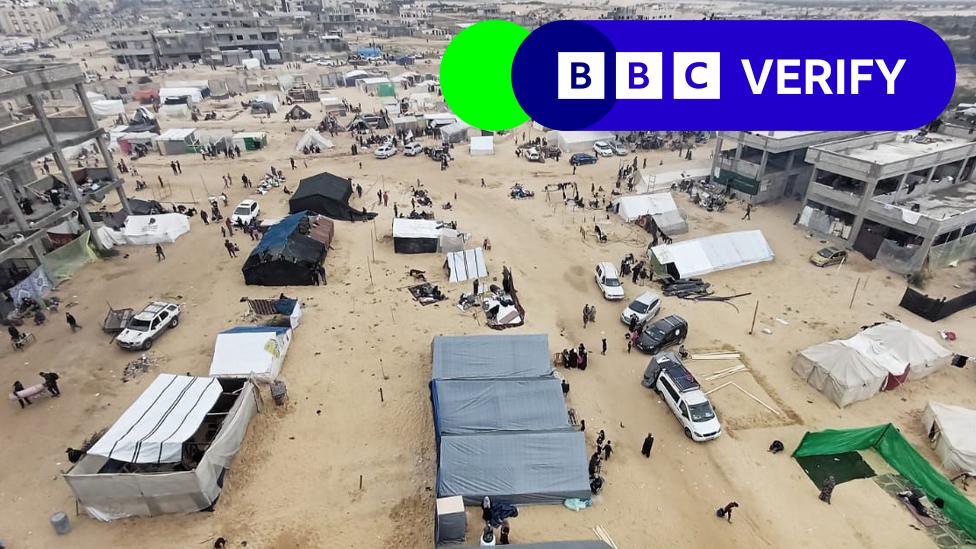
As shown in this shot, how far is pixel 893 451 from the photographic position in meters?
16.1

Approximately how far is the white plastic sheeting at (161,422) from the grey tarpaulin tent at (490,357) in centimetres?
780

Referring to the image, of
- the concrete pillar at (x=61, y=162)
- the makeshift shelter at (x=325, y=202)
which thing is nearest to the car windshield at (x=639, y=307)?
the makeshift shelter at (x=325, y=202)

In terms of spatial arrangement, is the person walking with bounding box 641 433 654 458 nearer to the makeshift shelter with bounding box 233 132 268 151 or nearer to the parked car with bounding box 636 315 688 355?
the parked car with bounding box 636 315 688 355

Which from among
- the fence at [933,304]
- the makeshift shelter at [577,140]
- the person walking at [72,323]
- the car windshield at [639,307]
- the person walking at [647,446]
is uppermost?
the person walking at [72,323]

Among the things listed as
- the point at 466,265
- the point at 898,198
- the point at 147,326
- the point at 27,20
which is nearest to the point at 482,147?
the point at 466,265

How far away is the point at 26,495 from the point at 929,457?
95.6 ft

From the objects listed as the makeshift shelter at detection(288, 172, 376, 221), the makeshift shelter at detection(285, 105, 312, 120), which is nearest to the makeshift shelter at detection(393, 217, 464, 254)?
the makeshift shelter at detection(288, 172, 376, 221)

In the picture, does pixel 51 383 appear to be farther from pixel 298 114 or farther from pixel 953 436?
pixel 298 114

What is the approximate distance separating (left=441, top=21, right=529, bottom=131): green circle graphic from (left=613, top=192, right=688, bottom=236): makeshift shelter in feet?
41.2

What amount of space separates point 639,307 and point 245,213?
26404mm

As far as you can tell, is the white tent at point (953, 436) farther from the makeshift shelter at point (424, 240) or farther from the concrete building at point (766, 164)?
the makeshift shelter at point (424, 240)

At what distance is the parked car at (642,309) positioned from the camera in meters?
23.3

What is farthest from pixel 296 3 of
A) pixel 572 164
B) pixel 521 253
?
pixel 521 253

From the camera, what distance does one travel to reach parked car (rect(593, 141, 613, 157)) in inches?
1925
